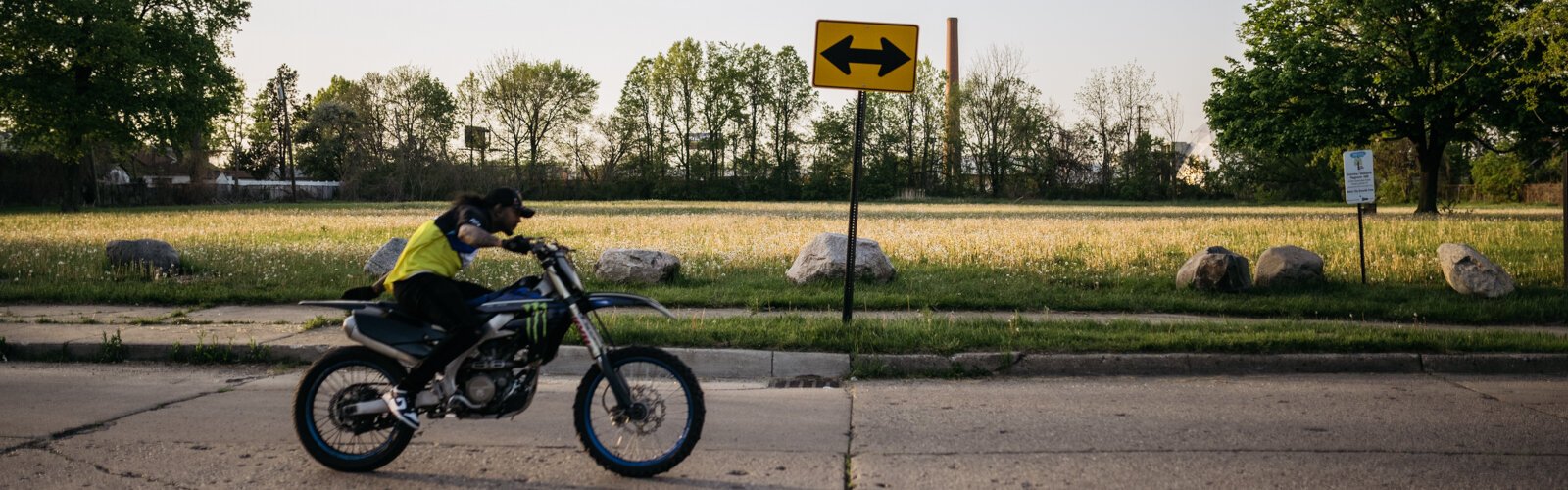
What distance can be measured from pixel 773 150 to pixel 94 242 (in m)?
59.9

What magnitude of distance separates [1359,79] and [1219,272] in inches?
1116

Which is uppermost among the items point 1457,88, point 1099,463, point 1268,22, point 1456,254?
point 1268,22

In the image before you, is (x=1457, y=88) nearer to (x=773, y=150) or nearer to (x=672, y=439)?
(x=672, y=439)

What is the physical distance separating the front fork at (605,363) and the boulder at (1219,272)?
911cm

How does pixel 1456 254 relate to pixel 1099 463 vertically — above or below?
above

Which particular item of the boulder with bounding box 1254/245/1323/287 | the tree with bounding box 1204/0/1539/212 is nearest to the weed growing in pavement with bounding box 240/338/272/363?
A: the boulder with bounding box 1254/245/1323/287

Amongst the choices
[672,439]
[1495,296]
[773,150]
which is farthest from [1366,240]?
[773,150]

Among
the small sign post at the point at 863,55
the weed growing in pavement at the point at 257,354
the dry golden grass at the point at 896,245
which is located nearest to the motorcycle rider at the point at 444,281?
the weed growing in pavement at the point at 257,354

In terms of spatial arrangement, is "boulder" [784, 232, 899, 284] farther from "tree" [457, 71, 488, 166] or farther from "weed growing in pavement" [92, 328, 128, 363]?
"tree" [457, 71, 488, 166]

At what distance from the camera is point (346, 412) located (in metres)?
5.02

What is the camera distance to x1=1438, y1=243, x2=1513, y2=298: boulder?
37.8ft

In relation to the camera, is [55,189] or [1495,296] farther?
[55,189]

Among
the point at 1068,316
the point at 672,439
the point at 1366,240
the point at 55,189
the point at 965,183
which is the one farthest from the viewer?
the point at 965,183

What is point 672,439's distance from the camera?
4949 millimetres
